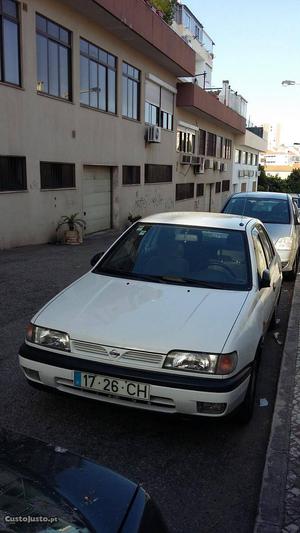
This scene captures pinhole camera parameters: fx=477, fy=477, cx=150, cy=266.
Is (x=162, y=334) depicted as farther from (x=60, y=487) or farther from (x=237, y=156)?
(x=237, y=156)

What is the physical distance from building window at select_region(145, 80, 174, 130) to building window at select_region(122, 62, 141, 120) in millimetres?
902

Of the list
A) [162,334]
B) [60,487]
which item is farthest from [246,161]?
[60,487]

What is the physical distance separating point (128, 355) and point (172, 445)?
0.75 metres

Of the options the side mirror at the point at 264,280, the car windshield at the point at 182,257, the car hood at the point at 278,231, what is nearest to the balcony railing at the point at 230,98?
the car hood at the point at 278,231

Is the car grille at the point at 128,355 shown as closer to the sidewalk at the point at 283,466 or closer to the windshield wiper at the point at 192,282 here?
the sidewalk at the point at 283,466

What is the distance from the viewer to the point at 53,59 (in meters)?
12.9

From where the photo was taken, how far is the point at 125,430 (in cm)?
346

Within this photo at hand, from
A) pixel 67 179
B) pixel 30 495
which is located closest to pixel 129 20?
pixel 67 179

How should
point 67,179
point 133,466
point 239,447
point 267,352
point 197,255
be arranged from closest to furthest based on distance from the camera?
point 133,466, point 239,447, point 197,255, point 267,352, point 67,179

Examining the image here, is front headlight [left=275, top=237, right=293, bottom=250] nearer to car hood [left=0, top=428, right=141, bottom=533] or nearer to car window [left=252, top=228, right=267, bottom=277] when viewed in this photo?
car window [left=252, top=228, right=267, bottom=277]

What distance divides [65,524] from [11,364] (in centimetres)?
320

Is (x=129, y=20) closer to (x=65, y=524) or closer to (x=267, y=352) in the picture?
(x=267, y=352)

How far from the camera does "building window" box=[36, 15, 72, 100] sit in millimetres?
12219

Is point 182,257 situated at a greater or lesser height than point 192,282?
greater
